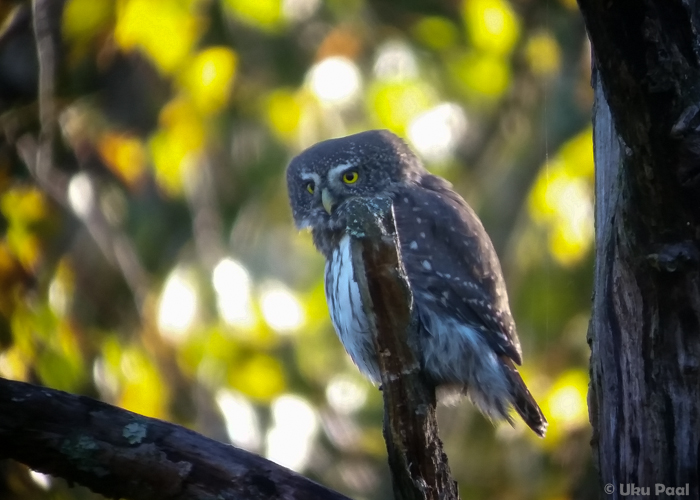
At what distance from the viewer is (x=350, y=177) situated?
3.63 meters

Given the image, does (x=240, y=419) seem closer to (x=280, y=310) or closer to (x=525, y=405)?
(x=280, y=310)

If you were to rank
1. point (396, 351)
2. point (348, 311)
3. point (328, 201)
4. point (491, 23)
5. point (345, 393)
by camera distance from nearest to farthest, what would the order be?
point (396, 351) < point (348, 311) < point (328, 201) < point (491, 23) < point (345, 393)

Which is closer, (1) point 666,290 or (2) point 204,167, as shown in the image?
(1) point 666,290

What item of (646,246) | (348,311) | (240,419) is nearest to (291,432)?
(240,419)

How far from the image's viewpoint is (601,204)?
204 cm

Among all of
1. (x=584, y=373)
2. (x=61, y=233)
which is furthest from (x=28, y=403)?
(x=584, y=373)

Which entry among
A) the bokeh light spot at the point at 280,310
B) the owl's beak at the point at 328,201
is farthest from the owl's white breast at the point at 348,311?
the owl's beak at the point at 328,201

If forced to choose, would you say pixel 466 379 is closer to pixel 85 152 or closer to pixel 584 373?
pixel 584 373

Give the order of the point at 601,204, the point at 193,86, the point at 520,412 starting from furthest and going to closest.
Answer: the point at 193,86
the point at 520,412
the point at 601,204

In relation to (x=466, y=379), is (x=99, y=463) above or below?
below

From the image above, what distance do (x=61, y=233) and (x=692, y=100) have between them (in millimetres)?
2984

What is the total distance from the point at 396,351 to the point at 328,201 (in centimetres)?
177

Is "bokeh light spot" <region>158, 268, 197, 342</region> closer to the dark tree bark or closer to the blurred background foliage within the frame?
the blurred background foliage

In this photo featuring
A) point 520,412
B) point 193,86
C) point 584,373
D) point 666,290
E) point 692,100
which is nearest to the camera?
point 692,100
